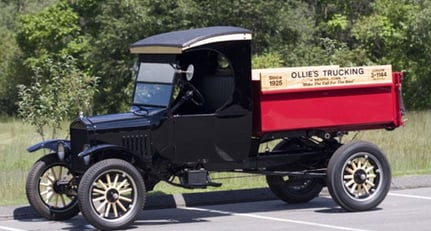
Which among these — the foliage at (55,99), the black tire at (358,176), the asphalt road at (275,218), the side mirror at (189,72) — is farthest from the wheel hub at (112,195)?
the foliage at (55,99)

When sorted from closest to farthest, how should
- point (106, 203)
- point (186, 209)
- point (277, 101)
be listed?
1. point (106, 203)
2. point (277, 101)
3. point (186, 209)

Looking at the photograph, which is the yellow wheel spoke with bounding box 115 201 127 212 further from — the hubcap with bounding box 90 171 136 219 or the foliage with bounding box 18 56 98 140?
the foliage with bounding box 18 56 98 140

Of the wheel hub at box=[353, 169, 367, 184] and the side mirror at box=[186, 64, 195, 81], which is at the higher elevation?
the side mirror at box=[186, 64, 195, 81]

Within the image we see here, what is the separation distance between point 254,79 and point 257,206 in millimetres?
1964

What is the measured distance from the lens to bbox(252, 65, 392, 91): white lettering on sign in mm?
13289

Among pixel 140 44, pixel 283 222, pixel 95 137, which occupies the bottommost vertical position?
pixel 283 222

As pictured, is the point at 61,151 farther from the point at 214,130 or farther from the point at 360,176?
the point at 360,176

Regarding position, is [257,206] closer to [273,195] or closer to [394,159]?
[273,195]

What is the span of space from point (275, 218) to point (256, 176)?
11.1 feet

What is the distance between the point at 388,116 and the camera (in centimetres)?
1395

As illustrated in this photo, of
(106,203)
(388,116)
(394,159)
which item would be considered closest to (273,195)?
(388,116)

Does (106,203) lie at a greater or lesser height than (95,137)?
lesser

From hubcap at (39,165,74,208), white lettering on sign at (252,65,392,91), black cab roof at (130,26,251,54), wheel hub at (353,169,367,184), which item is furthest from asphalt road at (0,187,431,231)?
black cab roof at (130,26,251,54)

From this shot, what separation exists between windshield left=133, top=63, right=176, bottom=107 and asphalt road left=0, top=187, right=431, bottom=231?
1.50 metres
